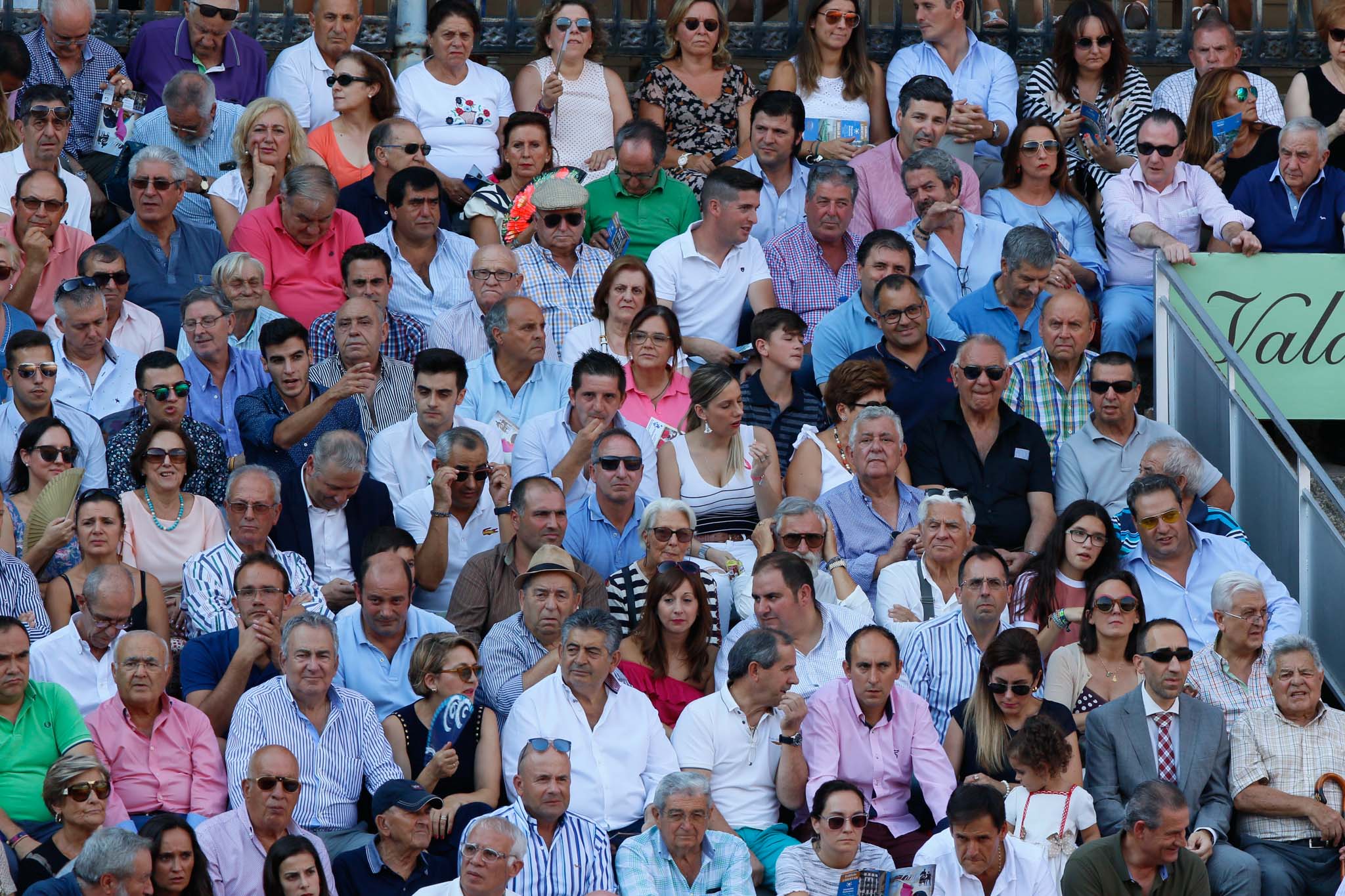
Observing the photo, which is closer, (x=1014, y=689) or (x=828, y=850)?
(x=828, y=850)

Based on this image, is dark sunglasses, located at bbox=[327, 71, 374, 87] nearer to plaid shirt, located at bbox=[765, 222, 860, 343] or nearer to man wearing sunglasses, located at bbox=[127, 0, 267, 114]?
man wearing sunglasses, located at bbox=[127, 0, 267, 114]

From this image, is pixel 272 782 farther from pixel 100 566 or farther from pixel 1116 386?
pixel 1116 386

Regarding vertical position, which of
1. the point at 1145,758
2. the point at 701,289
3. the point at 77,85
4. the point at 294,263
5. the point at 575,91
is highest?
the point at 77,85

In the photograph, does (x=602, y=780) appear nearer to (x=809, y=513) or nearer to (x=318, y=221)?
(x=809, y=513)

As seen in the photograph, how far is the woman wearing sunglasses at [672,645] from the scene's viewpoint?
9.38 m

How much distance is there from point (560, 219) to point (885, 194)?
6.32ft

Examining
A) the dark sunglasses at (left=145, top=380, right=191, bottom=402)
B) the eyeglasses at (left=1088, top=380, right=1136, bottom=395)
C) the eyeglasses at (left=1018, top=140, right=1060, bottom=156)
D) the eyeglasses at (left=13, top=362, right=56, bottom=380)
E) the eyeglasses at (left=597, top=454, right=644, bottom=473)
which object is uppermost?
the eyeglasses at (left=1018, top=140, right=1060, bottom=156)

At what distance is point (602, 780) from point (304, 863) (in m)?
1.36

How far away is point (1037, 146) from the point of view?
484 inches

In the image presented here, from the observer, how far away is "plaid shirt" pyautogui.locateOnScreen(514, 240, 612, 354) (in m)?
11.7

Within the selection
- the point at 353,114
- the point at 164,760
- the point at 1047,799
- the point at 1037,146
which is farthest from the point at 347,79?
the point at 1047,799

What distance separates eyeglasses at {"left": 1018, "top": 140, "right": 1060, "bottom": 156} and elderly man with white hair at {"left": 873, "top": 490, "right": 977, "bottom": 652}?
120 inches

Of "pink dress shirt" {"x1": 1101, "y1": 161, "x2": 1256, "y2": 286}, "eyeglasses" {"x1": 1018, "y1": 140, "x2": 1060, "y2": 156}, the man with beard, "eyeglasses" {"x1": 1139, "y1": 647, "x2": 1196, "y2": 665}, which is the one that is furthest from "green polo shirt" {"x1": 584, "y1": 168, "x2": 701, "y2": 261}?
"eyeglasses" {"x1": 1139, "y1": 647, "x2": 1196, "y2": 665}

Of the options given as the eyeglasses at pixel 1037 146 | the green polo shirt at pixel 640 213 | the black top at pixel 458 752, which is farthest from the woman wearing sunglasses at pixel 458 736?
the eyeglasses at pixel 1037 146
